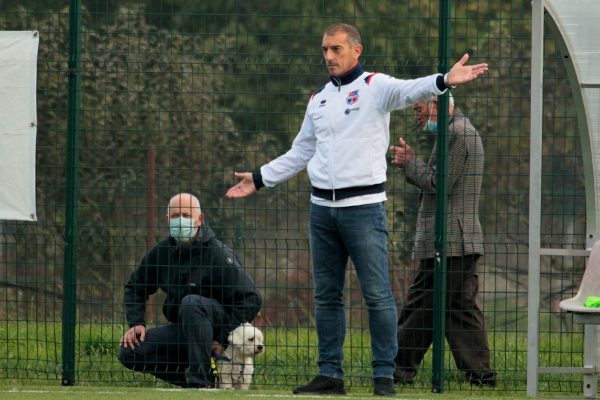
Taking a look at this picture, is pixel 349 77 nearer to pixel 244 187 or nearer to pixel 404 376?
pixel 244 187

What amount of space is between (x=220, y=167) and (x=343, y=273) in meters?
3.54

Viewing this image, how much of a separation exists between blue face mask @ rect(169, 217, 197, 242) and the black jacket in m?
0.05

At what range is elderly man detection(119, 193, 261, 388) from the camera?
25.3ft

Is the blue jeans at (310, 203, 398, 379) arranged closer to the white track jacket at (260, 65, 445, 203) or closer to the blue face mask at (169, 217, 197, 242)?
the white track jacket at (260, 65, 445, 203)

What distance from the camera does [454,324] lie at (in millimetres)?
7801

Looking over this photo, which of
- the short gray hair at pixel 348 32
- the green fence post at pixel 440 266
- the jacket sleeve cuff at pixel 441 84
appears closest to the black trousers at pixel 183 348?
the green fence post at pixel 440 266

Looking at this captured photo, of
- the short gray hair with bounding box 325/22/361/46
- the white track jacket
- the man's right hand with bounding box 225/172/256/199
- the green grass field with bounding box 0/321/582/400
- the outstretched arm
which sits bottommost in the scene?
the green grass field with bounding box 0/321/582/400

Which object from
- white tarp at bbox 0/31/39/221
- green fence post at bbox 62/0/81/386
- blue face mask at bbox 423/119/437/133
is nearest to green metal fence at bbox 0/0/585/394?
green fence post at bbox 62/0/81/386

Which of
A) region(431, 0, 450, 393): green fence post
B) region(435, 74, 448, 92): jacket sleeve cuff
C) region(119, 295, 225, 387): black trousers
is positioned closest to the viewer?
region(435, 74, 448, 92): jacket sleeve cuff

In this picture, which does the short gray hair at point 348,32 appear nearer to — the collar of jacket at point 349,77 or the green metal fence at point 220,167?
the collar of jacket at point 349,77

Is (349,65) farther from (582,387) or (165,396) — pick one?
(582,387)

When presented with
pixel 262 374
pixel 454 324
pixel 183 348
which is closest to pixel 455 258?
pixel 454 324

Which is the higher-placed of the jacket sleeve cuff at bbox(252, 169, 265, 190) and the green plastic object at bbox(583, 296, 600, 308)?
the jacket sleeve cuff at bbox(252, 169, 265, 190)

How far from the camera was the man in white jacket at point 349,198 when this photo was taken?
658 centimetres
